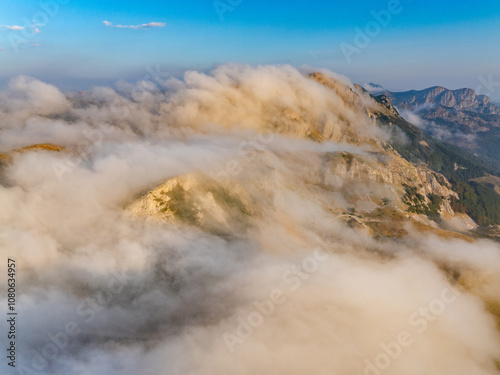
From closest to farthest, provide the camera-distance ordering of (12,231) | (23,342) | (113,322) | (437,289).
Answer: (23,342) → (113,322) → (12,231) → (437,289)

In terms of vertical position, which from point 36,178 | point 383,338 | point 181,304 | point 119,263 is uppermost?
point 36,178

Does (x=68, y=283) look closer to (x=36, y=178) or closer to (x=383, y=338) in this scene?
(x=36, y=178)

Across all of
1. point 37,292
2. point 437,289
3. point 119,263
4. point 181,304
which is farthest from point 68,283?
point 437,289

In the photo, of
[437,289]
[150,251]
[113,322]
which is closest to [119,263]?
[150,251]

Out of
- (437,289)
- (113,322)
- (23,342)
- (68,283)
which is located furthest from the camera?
(437,289)

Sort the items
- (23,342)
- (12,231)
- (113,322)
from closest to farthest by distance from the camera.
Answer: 1. (23,342)
2. (113,322)
3. (12,231)

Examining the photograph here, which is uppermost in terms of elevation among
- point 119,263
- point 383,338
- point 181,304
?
point 119,263

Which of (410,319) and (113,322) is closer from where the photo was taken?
(113,322)

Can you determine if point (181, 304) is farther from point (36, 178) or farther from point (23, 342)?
point (36, 178)

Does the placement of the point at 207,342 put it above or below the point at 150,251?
below
